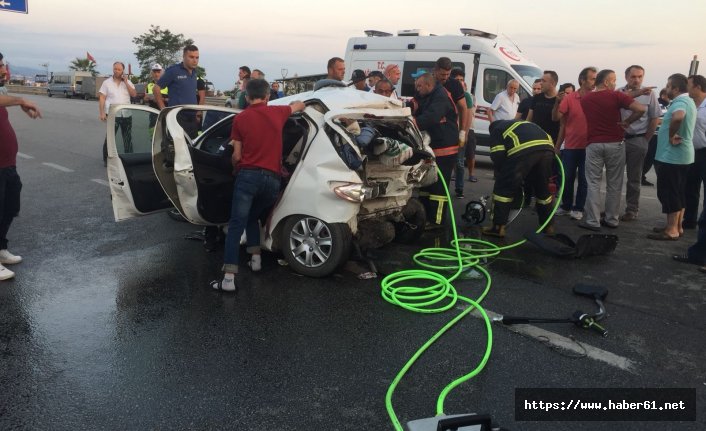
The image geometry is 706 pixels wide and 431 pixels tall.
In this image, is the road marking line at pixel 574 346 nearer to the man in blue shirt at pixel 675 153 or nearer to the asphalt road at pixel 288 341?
the asphalt road at pixel 288 341

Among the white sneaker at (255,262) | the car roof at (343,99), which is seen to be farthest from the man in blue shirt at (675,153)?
the white sneaker at (255,262)

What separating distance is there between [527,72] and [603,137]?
5.59m

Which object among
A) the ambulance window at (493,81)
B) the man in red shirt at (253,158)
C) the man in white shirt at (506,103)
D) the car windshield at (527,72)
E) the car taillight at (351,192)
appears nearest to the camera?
the man in red shirt at (253,158)

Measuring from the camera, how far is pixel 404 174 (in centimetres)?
529

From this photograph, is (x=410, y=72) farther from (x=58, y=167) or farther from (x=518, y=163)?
(x=58, y=167)

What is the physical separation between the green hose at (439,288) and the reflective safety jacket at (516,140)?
31.4 inches

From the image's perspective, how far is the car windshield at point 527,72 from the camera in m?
11.5

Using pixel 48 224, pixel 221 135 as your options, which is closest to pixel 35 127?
pixel 48 224

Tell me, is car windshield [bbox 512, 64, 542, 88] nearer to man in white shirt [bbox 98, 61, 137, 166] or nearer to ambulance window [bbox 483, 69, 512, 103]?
ambulance window [bbox 483, 69, 512, 103]

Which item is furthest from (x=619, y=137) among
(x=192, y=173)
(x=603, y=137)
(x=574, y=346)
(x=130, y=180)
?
(x=130, y=180)

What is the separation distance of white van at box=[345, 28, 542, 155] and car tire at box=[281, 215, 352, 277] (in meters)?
7.57

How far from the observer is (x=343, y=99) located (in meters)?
5.10

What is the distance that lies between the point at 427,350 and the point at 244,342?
48.4 inches

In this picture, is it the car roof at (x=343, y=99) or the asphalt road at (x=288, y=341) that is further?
the car roof at (x=343, y=99)
